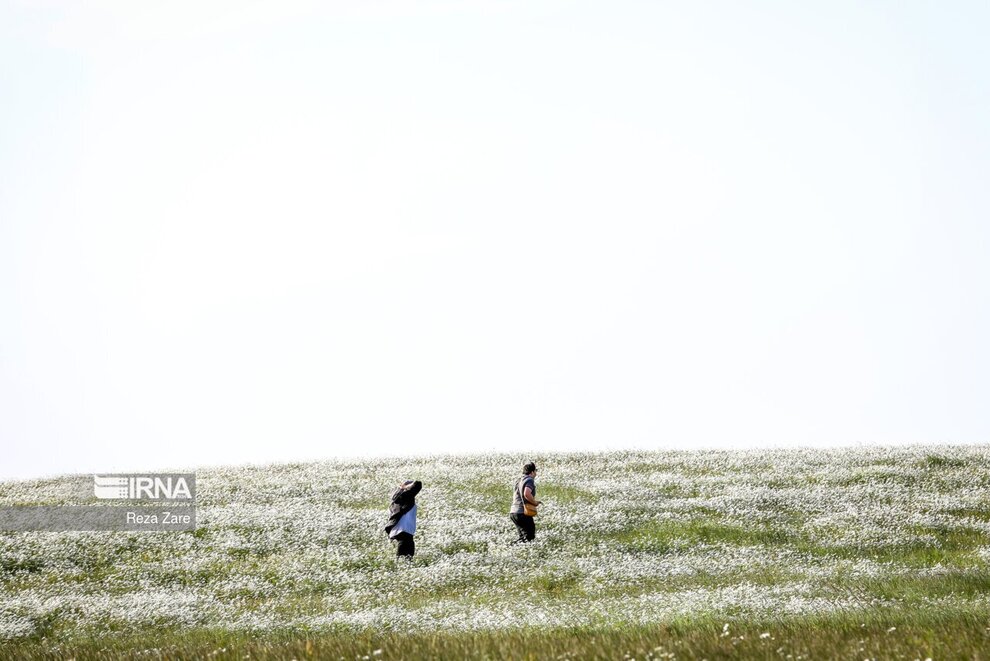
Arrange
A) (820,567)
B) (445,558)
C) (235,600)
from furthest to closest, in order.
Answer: (445,558) → (820,567) → (235,600)

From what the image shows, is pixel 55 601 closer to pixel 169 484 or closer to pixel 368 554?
pixel 368 554

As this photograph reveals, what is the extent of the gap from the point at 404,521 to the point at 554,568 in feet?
14.6

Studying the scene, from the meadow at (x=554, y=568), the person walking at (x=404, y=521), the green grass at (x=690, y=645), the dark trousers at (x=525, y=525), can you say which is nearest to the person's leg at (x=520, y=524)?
the dark trousers at (x=525, y=525)

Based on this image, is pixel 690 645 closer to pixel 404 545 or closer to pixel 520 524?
pixel 404 545

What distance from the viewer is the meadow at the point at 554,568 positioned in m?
11.9

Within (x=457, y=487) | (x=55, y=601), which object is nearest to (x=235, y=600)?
(x=55, y=601)

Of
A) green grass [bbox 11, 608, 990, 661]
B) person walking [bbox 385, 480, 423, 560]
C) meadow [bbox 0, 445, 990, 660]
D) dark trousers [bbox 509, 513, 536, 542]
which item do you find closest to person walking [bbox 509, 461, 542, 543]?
dark trousers [bbox 509, 513, 536, 542]

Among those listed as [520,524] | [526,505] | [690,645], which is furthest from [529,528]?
[690,645]

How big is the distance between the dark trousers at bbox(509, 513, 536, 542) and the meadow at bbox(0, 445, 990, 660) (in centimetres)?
50

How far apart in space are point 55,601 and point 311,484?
14.4m

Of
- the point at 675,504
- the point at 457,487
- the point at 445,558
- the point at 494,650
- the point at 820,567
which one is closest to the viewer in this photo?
the point at 494,650

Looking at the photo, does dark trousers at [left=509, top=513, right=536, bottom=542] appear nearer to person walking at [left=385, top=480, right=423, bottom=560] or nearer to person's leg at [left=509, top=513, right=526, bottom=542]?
person's leg at [left=509, top=513, right=526, bottom=542]

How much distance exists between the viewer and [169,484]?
38031 millimetres

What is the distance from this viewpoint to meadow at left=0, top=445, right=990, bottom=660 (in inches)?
468
